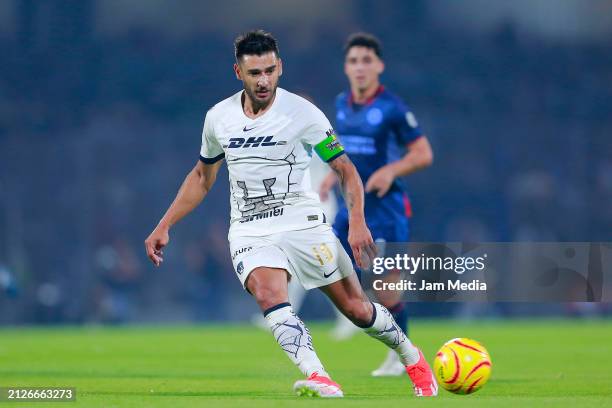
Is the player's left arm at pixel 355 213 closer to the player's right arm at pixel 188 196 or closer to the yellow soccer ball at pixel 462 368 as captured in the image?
the yellow soccer ball at pixel 462 368

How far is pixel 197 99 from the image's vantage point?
24094 millimetres

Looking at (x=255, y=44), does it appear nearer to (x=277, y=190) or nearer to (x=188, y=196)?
(x=277, y=190)

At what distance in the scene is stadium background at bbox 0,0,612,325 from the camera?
23.0 m

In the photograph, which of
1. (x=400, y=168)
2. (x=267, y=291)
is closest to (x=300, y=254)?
(x=267, y=291)

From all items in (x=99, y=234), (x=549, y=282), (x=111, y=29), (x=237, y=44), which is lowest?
(x=549, y=282)

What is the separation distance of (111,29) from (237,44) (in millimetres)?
16674

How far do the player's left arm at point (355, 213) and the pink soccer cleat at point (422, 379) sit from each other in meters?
0.88

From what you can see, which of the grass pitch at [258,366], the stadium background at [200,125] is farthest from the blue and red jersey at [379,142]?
the stadium background at [200,125]

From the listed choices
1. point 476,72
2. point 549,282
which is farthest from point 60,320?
point 549,282

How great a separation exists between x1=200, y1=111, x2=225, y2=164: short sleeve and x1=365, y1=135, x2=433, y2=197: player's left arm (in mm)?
2424

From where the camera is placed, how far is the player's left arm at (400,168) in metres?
10.7

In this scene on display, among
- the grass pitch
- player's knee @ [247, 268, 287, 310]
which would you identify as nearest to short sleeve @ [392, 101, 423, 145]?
the grass pitch

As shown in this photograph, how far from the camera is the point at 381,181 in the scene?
10.7 metres

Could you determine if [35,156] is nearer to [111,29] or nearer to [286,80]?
[111,29]
